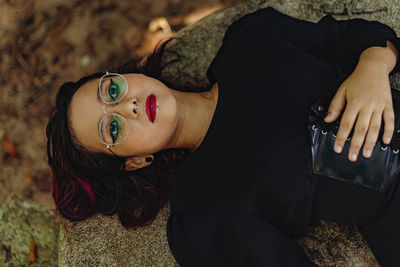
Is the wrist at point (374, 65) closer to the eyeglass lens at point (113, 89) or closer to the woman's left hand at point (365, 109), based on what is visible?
the woman's left hand at point (365, 109)

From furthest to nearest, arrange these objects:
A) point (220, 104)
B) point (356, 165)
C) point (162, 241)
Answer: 1. point (162, 241)
2. point (220, 104)
3. point (356, 165)

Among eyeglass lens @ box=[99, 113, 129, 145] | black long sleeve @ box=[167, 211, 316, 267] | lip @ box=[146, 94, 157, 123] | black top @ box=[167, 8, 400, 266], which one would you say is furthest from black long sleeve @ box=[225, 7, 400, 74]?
black long sleeve @ box=[167, 211, 316, 267]

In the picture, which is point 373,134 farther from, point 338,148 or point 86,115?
point 86,115

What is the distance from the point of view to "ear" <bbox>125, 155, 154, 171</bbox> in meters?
2.01

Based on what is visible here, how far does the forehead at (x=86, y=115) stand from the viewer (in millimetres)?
1802

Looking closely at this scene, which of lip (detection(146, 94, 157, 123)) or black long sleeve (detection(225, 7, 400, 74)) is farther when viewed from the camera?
black long sleeve (detection(225, 7, 400, 74))

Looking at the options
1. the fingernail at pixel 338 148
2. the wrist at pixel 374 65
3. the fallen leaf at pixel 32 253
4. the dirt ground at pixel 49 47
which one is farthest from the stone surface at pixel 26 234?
the wrist at pixel 374 65

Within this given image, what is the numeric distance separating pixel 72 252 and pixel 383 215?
1772 mm

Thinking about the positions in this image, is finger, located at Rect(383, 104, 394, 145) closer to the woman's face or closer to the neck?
the neck

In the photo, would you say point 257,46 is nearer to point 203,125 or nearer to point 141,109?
point 203,125

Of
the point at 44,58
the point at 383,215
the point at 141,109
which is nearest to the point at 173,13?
the point at 44,58

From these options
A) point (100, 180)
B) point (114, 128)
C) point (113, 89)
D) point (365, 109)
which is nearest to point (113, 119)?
point (114, 128)

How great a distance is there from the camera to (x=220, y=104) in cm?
193

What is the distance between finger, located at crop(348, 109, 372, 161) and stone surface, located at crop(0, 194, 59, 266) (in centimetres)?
226
